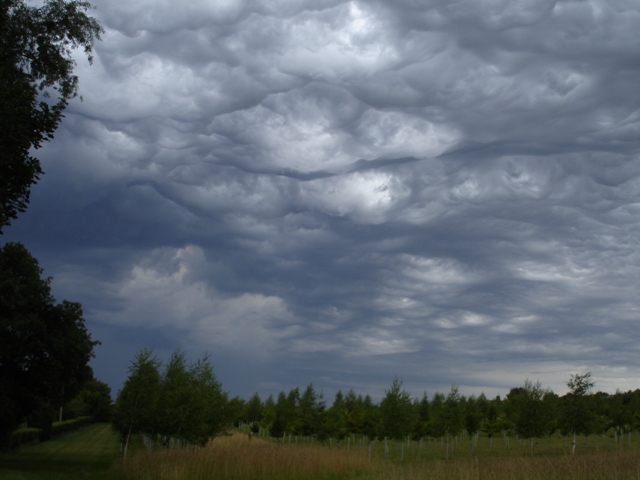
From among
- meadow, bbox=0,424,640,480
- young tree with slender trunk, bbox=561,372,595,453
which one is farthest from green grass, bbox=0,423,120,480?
young tree with slender trunk, bbox=561,372,595,453

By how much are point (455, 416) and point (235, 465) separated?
3275cm

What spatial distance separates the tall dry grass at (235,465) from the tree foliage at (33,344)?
12845 millimetres

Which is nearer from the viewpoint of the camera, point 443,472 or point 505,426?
point 443,472

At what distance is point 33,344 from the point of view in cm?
3378

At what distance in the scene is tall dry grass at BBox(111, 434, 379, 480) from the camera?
20.7 m

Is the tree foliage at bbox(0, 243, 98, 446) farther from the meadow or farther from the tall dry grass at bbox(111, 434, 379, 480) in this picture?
the tall dry grass at bbox(111, 434, 379, 480)

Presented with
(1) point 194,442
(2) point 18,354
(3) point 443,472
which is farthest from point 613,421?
(2) point 18,354

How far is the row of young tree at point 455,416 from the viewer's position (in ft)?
154

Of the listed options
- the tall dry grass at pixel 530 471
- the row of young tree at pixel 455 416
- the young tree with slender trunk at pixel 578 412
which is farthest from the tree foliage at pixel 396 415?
the tall dry grass at pixel 530 471

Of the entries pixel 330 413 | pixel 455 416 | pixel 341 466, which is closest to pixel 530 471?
pixel 341 466

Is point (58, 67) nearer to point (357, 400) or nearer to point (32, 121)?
point (32, 121)

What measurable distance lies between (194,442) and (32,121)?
27033 mm

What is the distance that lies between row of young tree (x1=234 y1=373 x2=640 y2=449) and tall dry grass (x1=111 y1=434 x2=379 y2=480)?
21.4 meters

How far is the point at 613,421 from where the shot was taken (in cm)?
5588
